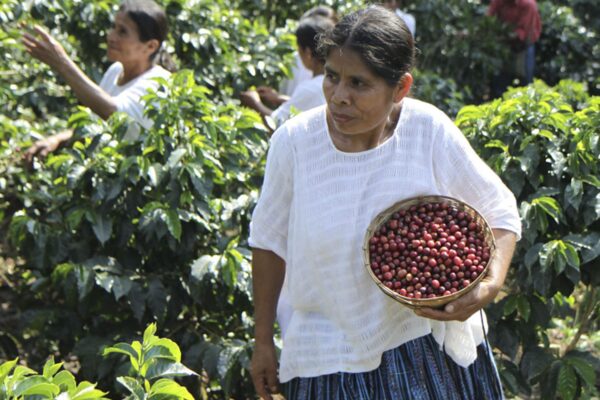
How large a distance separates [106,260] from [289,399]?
120cm

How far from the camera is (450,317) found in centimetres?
245

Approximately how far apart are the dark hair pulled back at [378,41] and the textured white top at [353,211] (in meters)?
0.15

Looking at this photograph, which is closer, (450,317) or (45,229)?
(450,317)

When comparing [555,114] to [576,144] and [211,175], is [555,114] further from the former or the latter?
[211,175]

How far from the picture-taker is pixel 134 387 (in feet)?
7.06

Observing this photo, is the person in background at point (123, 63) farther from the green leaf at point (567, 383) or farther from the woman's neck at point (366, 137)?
the green leaf at point (567, 383)

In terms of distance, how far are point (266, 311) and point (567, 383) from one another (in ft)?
4.23

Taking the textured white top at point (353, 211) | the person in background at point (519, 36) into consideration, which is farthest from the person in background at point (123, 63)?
the person in background at point (519, 36)

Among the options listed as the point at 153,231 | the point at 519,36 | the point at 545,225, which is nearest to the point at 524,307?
the point at 545,225

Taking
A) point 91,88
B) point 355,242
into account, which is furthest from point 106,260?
point 355,242

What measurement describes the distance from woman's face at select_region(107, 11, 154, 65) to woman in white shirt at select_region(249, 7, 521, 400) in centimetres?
183

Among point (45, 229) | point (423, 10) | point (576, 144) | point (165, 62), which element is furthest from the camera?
point (423, 10)

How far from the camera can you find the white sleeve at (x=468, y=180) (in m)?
2.62

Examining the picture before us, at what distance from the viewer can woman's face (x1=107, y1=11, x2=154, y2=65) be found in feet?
14.4
